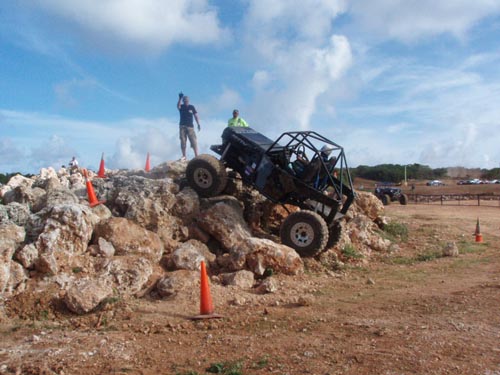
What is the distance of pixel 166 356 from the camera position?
513 centimetres

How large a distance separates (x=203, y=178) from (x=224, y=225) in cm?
142

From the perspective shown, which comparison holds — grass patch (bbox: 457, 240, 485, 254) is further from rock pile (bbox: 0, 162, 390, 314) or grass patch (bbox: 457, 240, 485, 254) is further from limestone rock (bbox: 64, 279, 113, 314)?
limestone rock (bbox: 64, 279, 113, 314)

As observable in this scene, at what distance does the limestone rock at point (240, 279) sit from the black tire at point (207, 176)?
2747mm

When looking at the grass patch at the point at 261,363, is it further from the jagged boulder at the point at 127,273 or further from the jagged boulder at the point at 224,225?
the jagged boulder at the point at 224,225

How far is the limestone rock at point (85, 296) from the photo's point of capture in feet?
21.2

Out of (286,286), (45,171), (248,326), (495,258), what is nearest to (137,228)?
(286,286)

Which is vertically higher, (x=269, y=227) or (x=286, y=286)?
(x=269, y=227)

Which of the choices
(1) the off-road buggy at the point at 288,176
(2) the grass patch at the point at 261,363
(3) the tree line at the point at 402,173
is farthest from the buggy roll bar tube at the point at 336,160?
(3) the tree line at the point at 402,173

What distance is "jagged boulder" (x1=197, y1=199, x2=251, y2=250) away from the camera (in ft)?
30.6

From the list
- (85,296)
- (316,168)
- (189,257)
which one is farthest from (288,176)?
(85,296)

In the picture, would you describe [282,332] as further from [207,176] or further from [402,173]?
[402,173]

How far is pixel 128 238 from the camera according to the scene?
8352mm

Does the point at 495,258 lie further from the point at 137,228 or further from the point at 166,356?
the point at 166,356

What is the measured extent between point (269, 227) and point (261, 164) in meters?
1.61
